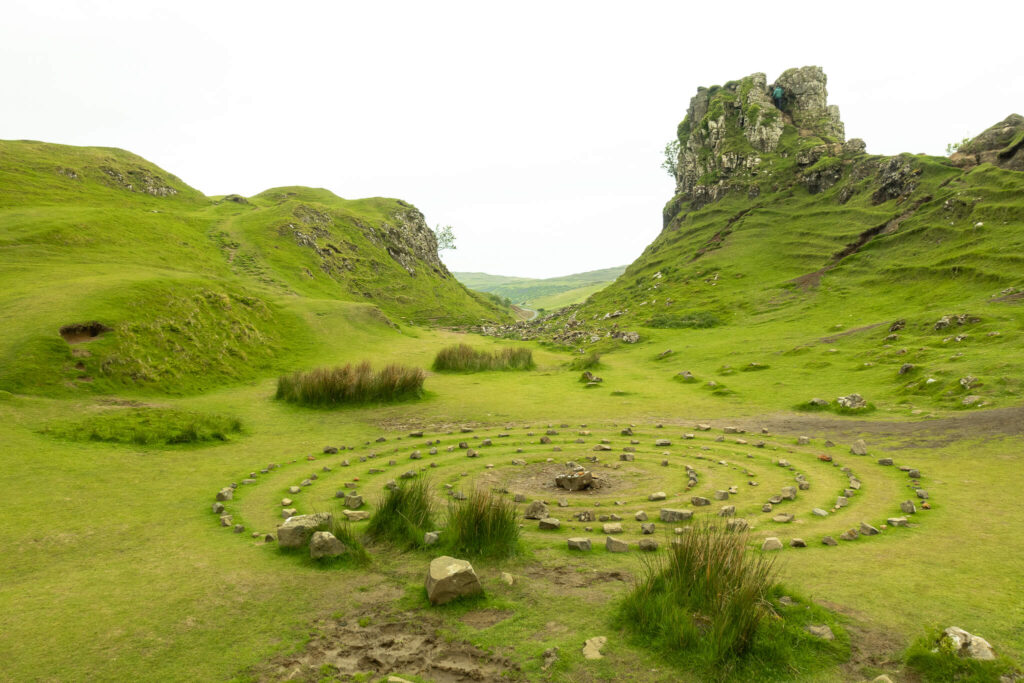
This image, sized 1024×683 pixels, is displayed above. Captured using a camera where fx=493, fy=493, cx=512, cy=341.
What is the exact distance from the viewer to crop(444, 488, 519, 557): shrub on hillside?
765 cm

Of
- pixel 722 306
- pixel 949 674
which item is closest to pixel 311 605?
pixel 949 674

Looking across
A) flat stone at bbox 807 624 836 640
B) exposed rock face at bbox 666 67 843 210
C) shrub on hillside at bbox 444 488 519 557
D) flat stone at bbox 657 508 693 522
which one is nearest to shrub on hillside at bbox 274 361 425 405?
shrub on hillside at bbox 444 488 519 557

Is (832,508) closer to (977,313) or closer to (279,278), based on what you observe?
(977,313)

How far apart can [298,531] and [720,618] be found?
628cm

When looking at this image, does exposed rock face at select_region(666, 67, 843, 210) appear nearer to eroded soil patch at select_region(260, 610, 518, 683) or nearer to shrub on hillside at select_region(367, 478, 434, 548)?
shrub on hillside at select_region(367, 478, 434, 548)

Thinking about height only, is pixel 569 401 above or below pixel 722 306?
below

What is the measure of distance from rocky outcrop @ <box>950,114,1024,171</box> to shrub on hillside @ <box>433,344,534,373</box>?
5166 cm

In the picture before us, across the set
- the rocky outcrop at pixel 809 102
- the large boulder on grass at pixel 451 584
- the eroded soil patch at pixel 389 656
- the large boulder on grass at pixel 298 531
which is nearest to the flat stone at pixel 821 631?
the eroded soil patch at pixel 389 656

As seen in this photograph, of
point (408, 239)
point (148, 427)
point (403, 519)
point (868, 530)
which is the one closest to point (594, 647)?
point (403, 519)

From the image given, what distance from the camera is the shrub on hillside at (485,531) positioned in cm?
765

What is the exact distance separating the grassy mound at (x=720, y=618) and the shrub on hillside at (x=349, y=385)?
17151 mm

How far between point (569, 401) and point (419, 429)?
758 centimetres

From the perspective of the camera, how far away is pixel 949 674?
4656 mm

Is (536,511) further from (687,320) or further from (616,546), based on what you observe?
(687,320)
